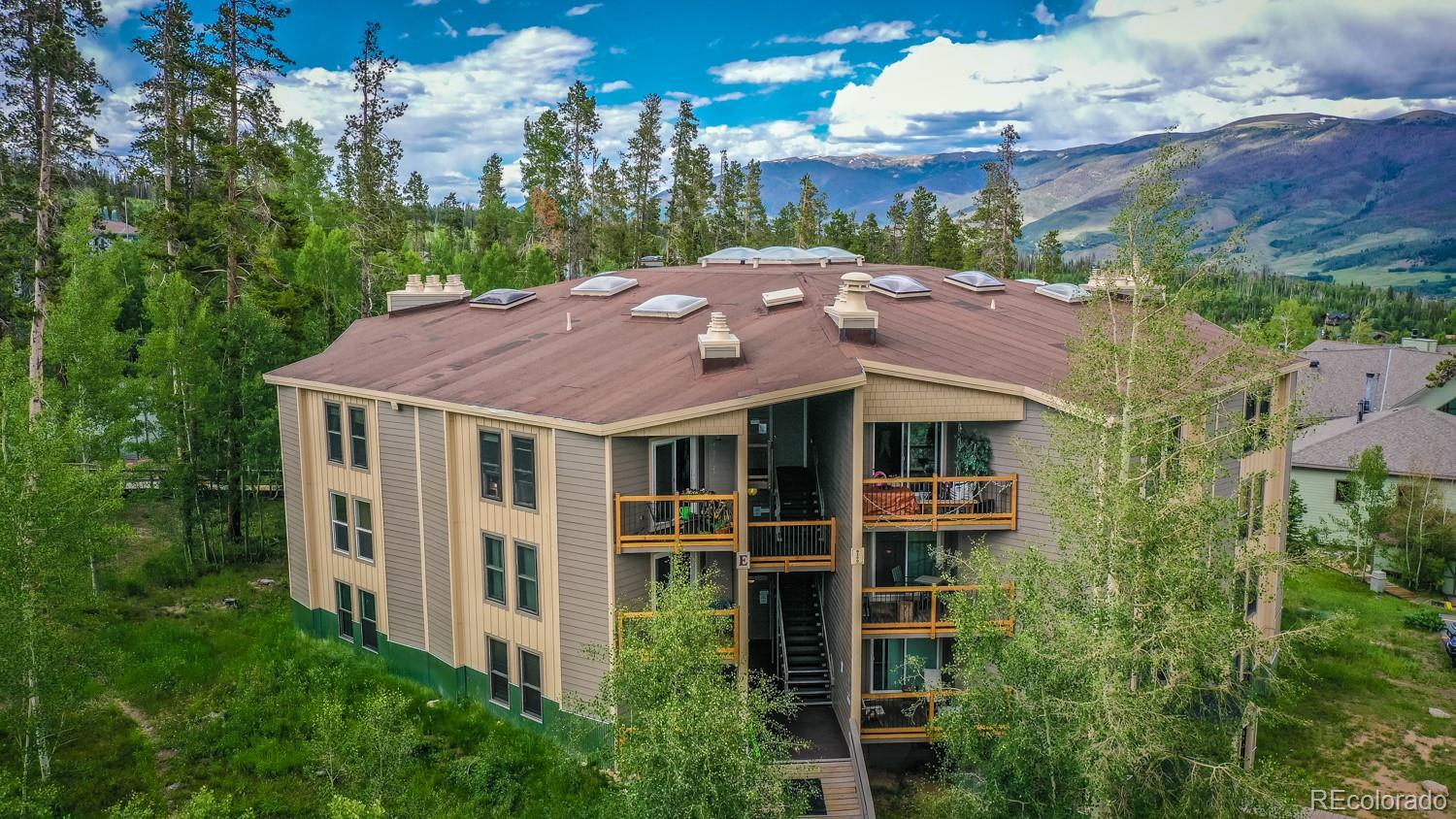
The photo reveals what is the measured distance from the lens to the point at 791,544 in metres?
20.7

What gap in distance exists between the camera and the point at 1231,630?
434 inches

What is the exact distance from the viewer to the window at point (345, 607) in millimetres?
24969

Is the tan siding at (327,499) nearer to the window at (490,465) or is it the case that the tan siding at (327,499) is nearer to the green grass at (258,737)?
the green grass at (258,737)

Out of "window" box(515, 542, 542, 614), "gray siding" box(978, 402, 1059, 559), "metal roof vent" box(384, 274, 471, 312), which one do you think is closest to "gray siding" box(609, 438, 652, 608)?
"window" box(515, 542, 542, 614)

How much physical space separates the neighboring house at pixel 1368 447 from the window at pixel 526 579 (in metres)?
34.8

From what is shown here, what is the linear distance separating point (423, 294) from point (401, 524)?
11.3 meters

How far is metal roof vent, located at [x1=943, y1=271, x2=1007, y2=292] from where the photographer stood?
92.7 feet

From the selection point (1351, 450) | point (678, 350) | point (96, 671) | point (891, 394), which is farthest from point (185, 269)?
point (1351, 450)

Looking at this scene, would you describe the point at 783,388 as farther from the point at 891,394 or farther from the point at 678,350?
the point at 678,350

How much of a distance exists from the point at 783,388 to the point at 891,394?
2.69m

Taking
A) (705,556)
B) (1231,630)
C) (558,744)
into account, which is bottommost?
(558,744)

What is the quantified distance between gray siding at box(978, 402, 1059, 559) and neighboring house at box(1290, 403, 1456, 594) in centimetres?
2724

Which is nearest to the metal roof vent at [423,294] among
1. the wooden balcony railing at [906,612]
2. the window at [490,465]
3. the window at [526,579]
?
the window at [490,465]

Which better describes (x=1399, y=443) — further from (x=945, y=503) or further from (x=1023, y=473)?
(x=945, y=503)
